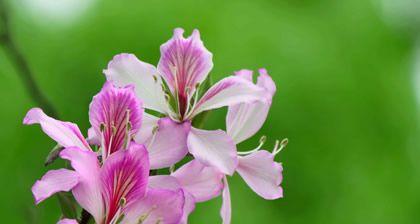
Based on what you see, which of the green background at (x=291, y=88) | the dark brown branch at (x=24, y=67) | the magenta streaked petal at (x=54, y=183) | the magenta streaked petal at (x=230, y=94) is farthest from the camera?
the green background at (x=291, y=88)

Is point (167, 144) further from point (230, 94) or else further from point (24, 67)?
point (24, 67)

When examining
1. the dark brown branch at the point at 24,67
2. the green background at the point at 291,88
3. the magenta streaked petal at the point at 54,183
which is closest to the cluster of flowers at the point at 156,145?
the magenta streaked petal at the point at 54,183

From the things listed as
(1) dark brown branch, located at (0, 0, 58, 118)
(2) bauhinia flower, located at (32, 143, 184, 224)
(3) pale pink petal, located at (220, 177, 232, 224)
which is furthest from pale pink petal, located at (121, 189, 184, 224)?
(1) dark brown branch, located at (0, 0, 58, 118)

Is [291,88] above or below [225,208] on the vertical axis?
below

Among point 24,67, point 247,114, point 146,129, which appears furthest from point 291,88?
point 146,129

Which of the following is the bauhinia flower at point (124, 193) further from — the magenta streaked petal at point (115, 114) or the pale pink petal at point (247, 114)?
the pale pink petal at point (247, 114)

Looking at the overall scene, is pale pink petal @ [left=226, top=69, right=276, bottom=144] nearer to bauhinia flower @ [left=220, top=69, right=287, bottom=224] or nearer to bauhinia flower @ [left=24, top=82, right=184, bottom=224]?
bauhinia flower @ [left=220, top=69, right=287, bottom=224]
